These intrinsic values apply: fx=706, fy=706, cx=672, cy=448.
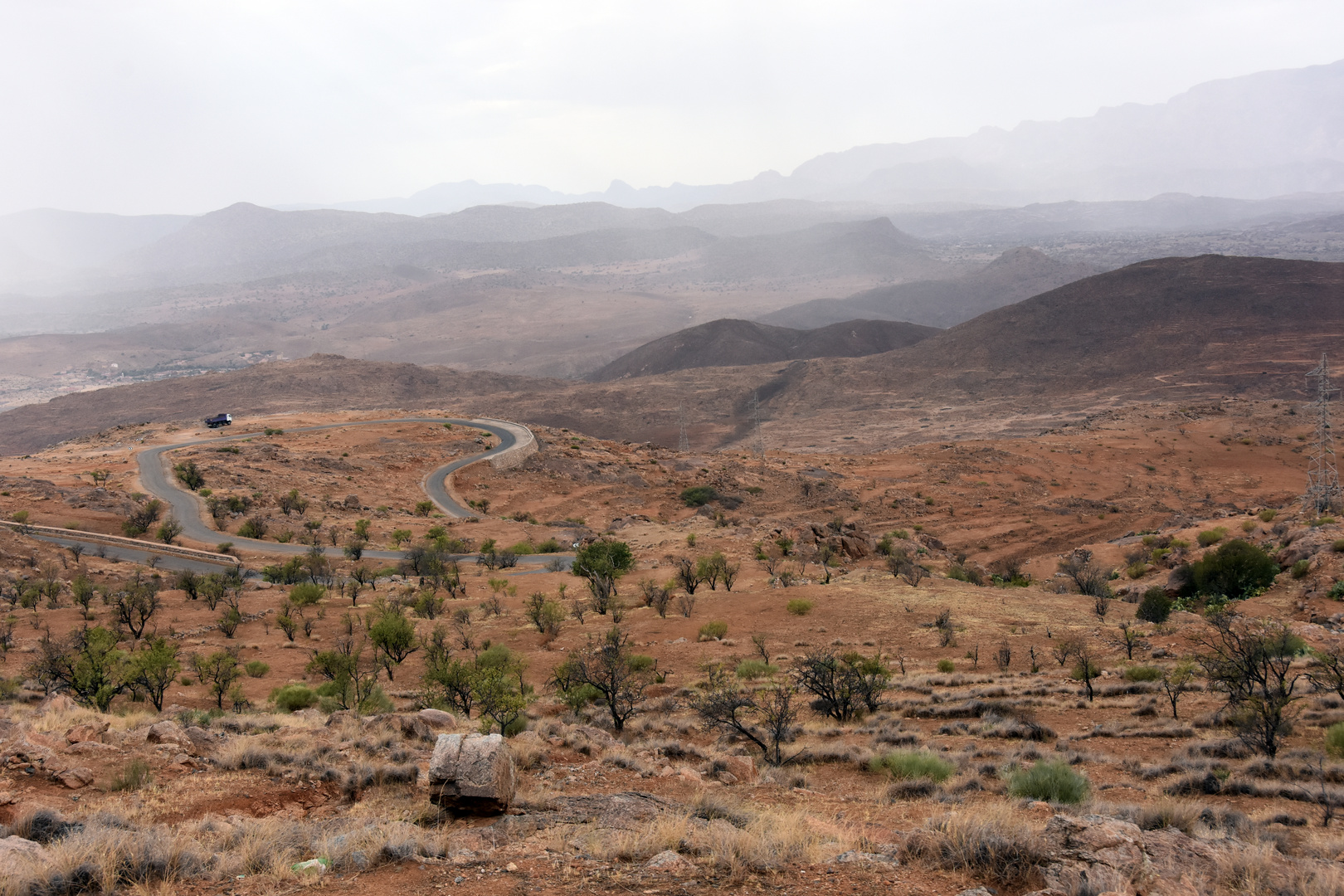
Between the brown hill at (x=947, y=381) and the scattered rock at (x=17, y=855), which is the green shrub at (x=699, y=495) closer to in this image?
the brown hill at (x=947, y=381)

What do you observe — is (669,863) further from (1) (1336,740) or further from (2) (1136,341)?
(2) (1136,341)

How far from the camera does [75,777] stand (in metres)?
8.32

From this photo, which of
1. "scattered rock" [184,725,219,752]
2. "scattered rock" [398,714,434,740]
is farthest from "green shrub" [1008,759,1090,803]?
"scattered rock" [184,725,219,752]

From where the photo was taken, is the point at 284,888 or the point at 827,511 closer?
the point at 284,888

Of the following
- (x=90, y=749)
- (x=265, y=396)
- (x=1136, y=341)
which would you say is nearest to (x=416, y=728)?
(x=90, y=749)

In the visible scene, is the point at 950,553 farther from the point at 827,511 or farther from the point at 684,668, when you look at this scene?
the point at 684,668

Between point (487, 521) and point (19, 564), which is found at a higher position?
point (19, 564)

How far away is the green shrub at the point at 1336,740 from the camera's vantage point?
368 inches

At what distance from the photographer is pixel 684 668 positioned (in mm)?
17328

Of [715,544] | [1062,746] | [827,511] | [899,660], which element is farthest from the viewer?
[827,511]

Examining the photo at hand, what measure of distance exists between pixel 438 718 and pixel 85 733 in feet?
15.3

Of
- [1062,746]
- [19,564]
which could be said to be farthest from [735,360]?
[1062,746]

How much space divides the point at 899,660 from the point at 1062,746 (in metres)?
5.95

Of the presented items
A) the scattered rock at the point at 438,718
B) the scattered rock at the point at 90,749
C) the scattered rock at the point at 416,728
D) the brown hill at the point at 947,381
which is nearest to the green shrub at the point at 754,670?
the scattered rock at the point at 438,718
